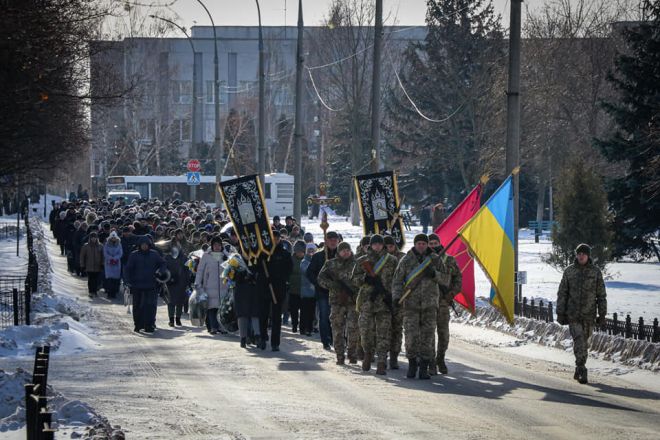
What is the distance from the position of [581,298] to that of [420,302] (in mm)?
1922

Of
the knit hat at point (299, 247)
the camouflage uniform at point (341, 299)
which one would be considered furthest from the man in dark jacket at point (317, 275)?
the knit hat at point (299, 247)

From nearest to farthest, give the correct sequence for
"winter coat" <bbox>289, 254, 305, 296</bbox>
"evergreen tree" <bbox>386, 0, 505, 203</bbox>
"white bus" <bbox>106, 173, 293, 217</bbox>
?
"winter coat" <bbox>289, 254, 305, 296</bbox> < "evergreen tree" <bbox>386, 0, 505, 203</bbox> < "white bus" <bbox>106, 173, 293, 217</bbox>

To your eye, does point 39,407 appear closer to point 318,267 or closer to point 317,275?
point 317,275

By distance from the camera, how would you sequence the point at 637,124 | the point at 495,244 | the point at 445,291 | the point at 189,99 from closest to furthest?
the point at 445,291 < the point at 495,244 < the point at 637,124 < the point at 189,99

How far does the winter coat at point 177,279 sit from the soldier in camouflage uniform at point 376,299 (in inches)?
309

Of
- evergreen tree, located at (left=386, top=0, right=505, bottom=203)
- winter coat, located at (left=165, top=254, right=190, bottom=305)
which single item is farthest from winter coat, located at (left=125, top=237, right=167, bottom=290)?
evergreen tree, located at (left=386, top=0, right=505, bottom=203)

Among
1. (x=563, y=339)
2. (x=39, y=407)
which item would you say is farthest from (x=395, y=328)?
(x=39, y=407)

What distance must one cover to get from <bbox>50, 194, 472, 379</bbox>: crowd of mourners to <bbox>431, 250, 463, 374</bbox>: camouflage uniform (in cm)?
1

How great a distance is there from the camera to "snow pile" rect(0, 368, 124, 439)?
33.0 feet

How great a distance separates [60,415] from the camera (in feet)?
35.6

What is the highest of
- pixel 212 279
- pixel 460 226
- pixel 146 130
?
pixel 146 130

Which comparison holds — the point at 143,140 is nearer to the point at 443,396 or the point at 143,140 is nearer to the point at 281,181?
the point at 281,181

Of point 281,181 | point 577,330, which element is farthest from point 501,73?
point 577,330

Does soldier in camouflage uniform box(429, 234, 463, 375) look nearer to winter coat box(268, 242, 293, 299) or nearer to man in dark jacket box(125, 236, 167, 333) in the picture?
winter coat box(268, 242, 293, 299)
